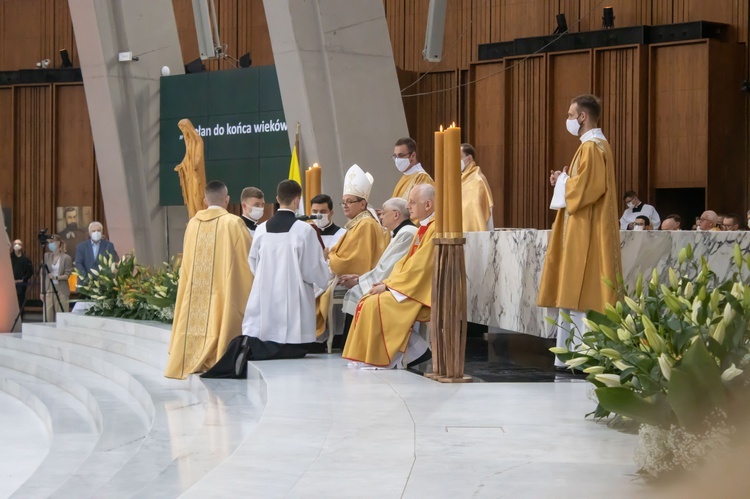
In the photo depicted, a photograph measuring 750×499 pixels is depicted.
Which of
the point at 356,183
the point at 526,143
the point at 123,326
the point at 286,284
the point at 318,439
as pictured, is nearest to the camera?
the point at 318,439

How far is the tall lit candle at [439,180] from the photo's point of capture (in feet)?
19.2

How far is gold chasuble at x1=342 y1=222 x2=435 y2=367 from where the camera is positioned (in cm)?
656

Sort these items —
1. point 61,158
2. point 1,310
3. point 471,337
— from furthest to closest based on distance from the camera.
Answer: point 61,158, point 1,310, point 471,337

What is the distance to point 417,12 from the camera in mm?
16125

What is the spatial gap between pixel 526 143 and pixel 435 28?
3752 mm

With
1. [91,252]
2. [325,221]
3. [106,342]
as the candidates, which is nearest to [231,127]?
[91,252]

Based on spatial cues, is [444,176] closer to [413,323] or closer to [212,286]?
[413,323]

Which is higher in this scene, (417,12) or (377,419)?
(417,12)

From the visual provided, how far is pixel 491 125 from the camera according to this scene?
50.1 ft

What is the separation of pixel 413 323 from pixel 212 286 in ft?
6.01

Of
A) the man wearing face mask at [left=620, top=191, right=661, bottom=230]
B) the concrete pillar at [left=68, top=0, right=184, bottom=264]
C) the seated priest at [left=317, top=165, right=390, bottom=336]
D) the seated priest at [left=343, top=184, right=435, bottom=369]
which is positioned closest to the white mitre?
the seated priest at [left=317, top=165, right=390, bottom=336]

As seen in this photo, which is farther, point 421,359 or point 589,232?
point 421,359

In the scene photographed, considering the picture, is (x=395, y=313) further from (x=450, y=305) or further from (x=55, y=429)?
(x=55, y=429)

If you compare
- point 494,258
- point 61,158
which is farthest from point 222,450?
point 61,158
